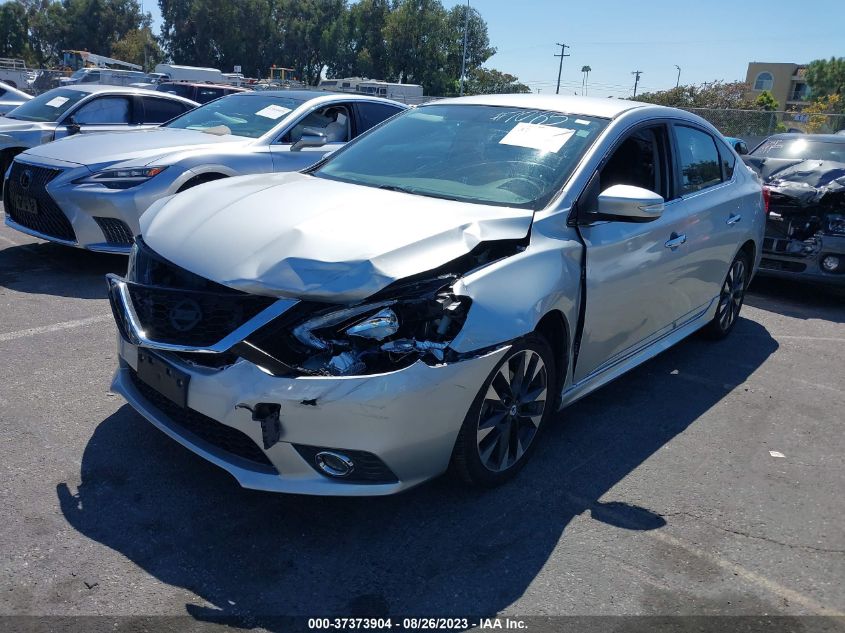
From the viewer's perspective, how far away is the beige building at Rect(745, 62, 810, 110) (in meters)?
108

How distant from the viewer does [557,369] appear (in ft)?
12.2

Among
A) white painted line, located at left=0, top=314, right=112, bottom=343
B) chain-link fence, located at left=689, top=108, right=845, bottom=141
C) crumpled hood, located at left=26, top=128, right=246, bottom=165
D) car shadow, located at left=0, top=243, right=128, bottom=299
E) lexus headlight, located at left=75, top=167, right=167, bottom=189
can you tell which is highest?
chain-link fence, located at left=689, top=108, right=845, bottom=141

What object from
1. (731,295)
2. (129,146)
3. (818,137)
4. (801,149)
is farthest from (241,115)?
(818,137)

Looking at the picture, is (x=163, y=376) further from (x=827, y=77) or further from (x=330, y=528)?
(x=827, y=77)

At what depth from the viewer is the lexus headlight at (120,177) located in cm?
Result: 630

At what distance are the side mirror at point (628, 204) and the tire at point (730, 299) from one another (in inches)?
90.2

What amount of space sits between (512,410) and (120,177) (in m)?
4.49

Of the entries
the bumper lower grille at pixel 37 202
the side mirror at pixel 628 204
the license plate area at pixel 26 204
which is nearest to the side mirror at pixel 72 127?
the bumper lower grille at pixel 37 202

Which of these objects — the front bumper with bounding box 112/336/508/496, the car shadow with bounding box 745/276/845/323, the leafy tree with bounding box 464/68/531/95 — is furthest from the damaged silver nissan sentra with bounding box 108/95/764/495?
the leafy tree with bounding box 464/68/531/95

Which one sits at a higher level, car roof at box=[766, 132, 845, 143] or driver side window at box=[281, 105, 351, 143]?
car roof at box=[766, 132, 845, 143]

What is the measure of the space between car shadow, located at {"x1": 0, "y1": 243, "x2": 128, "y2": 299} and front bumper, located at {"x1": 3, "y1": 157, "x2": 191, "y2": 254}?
1.08 feet

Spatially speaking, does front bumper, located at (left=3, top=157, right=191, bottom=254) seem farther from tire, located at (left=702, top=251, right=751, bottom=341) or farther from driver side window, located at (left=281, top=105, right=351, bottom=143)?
tire, located at (left=702, top=251, right=751, bottom=341)

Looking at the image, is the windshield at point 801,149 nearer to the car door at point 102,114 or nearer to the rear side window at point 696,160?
the rear side window at point 696,160

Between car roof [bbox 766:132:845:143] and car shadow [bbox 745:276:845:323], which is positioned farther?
car roof [bbox 766:132:845:143]
